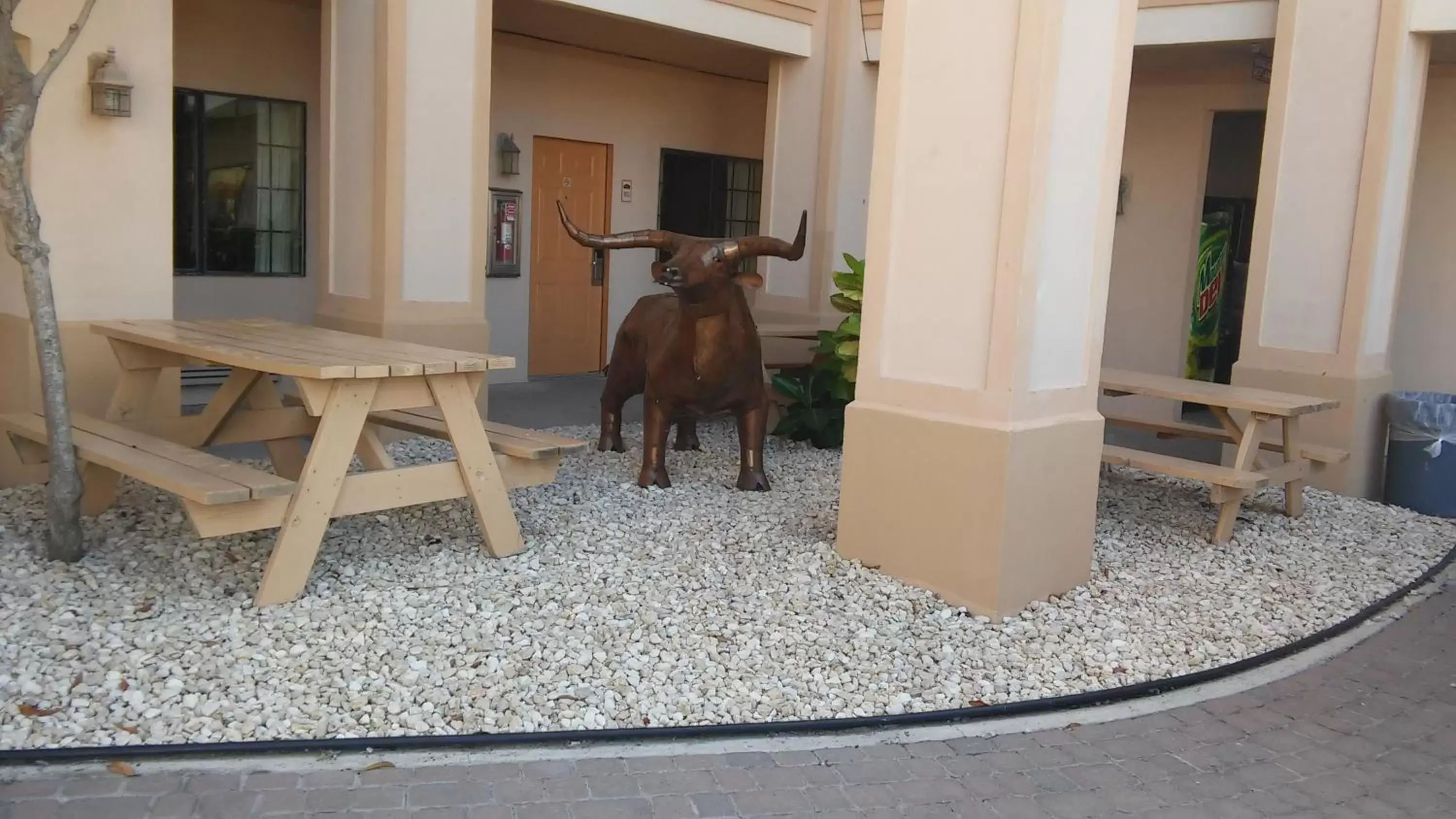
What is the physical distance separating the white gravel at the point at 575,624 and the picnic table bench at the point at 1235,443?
346 mm

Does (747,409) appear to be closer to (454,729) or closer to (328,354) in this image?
(328,354)

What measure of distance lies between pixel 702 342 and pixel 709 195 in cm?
615

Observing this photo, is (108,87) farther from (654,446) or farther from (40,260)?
(654,446)

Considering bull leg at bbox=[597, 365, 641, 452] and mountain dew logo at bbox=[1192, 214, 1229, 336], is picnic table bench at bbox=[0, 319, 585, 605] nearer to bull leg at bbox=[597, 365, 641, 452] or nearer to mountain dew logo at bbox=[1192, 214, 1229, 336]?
bull leg at bbox=[597, 365, 641, 452]

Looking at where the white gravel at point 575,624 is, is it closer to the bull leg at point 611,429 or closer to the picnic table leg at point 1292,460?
the picnic table leg at point 1292,460

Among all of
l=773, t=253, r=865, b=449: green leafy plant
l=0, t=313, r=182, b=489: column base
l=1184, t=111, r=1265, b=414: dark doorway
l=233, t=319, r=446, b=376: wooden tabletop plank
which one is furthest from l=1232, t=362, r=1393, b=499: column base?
l=0, t=313, r=182, b=489: column base

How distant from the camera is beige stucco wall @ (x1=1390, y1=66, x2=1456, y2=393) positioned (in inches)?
318

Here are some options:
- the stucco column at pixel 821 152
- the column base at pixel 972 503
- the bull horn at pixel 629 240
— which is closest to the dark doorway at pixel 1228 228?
the stucco column at pixel 821 152

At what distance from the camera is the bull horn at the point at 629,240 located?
521 cm

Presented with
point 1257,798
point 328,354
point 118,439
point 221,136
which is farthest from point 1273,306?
point 221,136

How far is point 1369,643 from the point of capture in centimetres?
451

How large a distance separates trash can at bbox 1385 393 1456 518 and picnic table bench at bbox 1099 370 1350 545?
58 cm

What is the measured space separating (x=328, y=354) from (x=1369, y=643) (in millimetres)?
4240

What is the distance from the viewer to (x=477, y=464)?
174 inches
